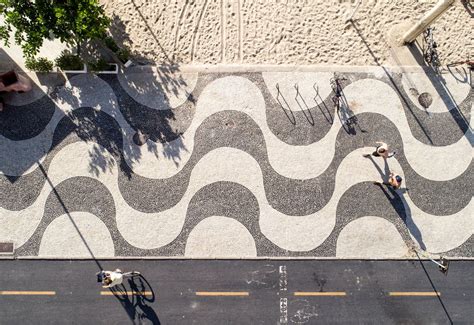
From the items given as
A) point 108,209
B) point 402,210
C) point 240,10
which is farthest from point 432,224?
point 108,209

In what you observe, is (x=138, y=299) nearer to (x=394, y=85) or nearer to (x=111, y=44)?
(x=111, y=44)

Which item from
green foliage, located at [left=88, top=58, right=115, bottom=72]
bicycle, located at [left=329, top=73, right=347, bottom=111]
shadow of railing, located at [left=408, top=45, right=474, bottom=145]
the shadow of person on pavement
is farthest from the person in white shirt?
shadow of railing, located at [left=408, top=45, right=474, bottom=145]

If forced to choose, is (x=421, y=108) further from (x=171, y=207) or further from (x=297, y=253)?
(x=171, y=207)

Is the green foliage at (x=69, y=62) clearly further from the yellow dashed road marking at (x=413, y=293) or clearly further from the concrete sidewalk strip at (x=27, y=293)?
the yellow dashed road marking at (x=413, y=293)

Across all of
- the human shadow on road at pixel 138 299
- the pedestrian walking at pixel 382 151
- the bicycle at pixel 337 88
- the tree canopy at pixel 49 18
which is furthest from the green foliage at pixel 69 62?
the pedestrian walking at pixel 382 151

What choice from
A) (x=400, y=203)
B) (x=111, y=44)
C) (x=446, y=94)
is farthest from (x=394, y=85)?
(x=111, y=44)

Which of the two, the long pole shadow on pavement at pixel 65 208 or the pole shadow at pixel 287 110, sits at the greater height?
the pole shadow at pixel 287 110
